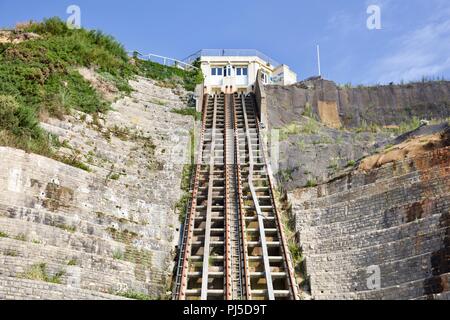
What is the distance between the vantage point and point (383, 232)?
13.5 meters

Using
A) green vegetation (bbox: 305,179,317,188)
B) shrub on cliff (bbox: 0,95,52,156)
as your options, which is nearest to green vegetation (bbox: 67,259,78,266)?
shrub on cliff (bbox: 0,95,52,156)

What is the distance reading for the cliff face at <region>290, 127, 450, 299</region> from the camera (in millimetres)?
11742

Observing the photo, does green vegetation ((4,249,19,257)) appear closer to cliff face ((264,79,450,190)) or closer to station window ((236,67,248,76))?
cliff face ((264,79,450,190))

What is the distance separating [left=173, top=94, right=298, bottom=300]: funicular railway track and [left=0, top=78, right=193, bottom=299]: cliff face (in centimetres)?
73

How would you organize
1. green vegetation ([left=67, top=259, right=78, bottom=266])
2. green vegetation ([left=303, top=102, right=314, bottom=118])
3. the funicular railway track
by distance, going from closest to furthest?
1. green vegetation ([left=67, top=259, right=78, bottom=266])
2. the funicular railway track
3. green vegetation ([left=303, top=102, right=314, bottom=118])

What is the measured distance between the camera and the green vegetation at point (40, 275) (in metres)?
11.2

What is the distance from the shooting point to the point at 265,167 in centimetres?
1933

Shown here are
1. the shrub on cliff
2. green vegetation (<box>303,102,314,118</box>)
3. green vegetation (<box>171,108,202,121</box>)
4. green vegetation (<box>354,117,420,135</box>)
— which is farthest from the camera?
green vegetation (<box>303,102,314,118</box>)

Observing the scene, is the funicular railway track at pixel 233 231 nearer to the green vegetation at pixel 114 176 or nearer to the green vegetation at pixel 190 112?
the green vegetation at pixel 190 112

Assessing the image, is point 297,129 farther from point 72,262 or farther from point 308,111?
point 72,262

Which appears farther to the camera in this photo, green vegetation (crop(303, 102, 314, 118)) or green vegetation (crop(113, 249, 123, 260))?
green vegetation (crop(303, 102, 314, 118))

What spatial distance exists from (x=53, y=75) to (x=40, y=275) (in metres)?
9.98

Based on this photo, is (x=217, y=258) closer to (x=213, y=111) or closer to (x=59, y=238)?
(x=59, y=238)

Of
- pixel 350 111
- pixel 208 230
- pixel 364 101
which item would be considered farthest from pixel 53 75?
pixel 364 101
